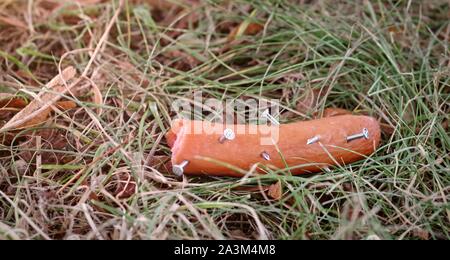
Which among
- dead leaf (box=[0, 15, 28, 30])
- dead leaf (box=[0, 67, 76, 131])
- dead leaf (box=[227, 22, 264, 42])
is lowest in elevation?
dead leaf (box=[0, 67, 76, 131])

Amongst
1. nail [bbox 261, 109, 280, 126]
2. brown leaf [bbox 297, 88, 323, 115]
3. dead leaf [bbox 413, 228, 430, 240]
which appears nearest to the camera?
dead leaf [bbox 413, 228, 430, 240]

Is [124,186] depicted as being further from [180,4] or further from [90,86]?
[180,4]

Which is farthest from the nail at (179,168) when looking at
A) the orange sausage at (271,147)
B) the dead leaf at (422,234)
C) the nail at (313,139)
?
the dead leaf at (422,234)

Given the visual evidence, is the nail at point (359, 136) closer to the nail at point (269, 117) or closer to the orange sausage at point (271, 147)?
the orange sausage at point (271, 147)

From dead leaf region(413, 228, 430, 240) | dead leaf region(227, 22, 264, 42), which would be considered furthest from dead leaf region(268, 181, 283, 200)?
dead leaf region(227, 22, 264, 42)

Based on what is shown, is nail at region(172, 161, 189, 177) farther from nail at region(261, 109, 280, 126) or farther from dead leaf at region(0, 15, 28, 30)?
dead leaf at region(0, 15, 28, 30)

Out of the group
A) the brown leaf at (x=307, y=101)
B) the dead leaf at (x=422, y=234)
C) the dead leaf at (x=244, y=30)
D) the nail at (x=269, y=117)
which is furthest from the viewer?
the dead leaf at (x=244, y=30)

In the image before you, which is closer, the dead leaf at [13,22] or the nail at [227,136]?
the nail at [227,136]
